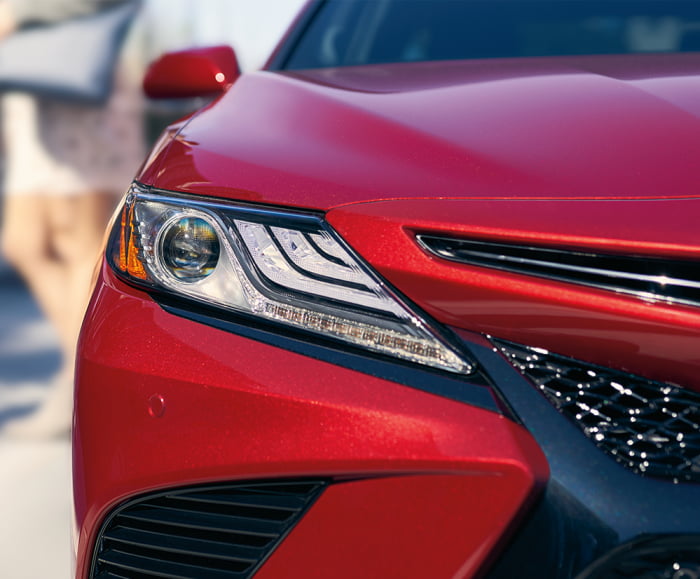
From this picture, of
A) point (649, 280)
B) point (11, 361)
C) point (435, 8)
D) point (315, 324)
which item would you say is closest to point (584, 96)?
point (649, 280)

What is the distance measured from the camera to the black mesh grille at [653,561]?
2.98 ft

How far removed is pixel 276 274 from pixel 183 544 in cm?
32

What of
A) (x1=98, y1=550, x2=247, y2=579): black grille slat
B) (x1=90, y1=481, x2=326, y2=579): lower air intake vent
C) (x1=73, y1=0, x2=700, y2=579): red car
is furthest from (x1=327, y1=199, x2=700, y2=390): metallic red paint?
(x1=98, y1=550, x2=247, y2=579): black grille slat

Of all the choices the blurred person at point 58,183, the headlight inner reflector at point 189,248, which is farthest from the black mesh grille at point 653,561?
the blurred person at point 58,183

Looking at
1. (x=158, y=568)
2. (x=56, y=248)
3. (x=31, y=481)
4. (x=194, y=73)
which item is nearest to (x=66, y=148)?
(x=56, y=248)

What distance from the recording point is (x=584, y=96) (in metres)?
1.31

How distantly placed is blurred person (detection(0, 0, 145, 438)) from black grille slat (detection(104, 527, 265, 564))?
2571 mm

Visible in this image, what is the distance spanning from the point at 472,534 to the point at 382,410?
0.49ft

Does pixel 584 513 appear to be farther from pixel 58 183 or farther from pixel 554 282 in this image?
pixel 58 183

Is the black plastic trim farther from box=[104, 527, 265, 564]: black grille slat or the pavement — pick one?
the pavement

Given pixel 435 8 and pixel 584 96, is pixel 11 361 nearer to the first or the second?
pixel 435 8

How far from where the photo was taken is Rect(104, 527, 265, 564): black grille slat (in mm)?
1055

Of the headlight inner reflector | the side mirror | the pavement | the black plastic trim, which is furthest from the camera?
the pavement

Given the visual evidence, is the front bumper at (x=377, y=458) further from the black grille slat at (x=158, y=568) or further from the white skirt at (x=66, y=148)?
the white skirt at (x=66, y=148)
